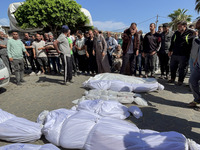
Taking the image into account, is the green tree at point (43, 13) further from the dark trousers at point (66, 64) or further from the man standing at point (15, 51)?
the dark trousers at point (66, 64)

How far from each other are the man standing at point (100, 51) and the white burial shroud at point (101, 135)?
3.63 m

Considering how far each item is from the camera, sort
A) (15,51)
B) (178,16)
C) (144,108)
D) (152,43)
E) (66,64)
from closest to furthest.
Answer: (144,108) → (66,64) → (15,51) → (152,43) → (178,16)

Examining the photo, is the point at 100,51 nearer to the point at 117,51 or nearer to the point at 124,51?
the point at 124,51

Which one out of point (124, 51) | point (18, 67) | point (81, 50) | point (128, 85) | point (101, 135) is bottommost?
point (101, 135)

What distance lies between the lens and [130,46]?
5.00 m

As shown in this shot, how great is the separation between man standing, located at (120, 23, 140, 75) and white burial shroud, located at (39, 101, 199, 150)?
3481mm

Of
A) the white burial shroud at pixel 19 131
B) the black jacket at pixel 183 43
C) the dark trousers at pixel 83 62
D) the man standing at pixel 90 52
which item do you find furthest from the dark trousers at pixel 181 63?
the white burial shroud at pixel 19 131

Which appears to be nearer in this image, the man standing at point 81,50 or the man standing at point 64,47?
the man standing at point 64,47

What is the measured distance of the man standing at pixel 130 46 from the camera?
480 centimetres

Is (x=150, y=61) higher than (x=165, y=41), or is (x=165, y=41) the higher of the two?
(x=165, y=41)

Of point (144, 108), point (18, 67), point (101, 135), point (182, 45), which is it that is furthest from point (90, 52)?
point (101, 135)

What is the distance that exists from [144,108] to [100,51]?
3.27m

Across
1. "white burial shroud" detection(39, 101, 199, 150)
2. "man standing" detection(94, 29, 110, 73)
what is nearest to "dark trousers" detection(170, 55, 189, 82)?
"man standing" detection(94, 29, 110, 73)

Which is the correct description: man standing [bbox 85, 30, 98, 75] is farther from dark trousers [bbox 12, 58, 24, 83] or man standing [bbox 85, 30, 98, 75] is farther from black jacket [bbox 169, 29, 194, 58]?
black jacket [bbox 169, 29, 194, 58]
